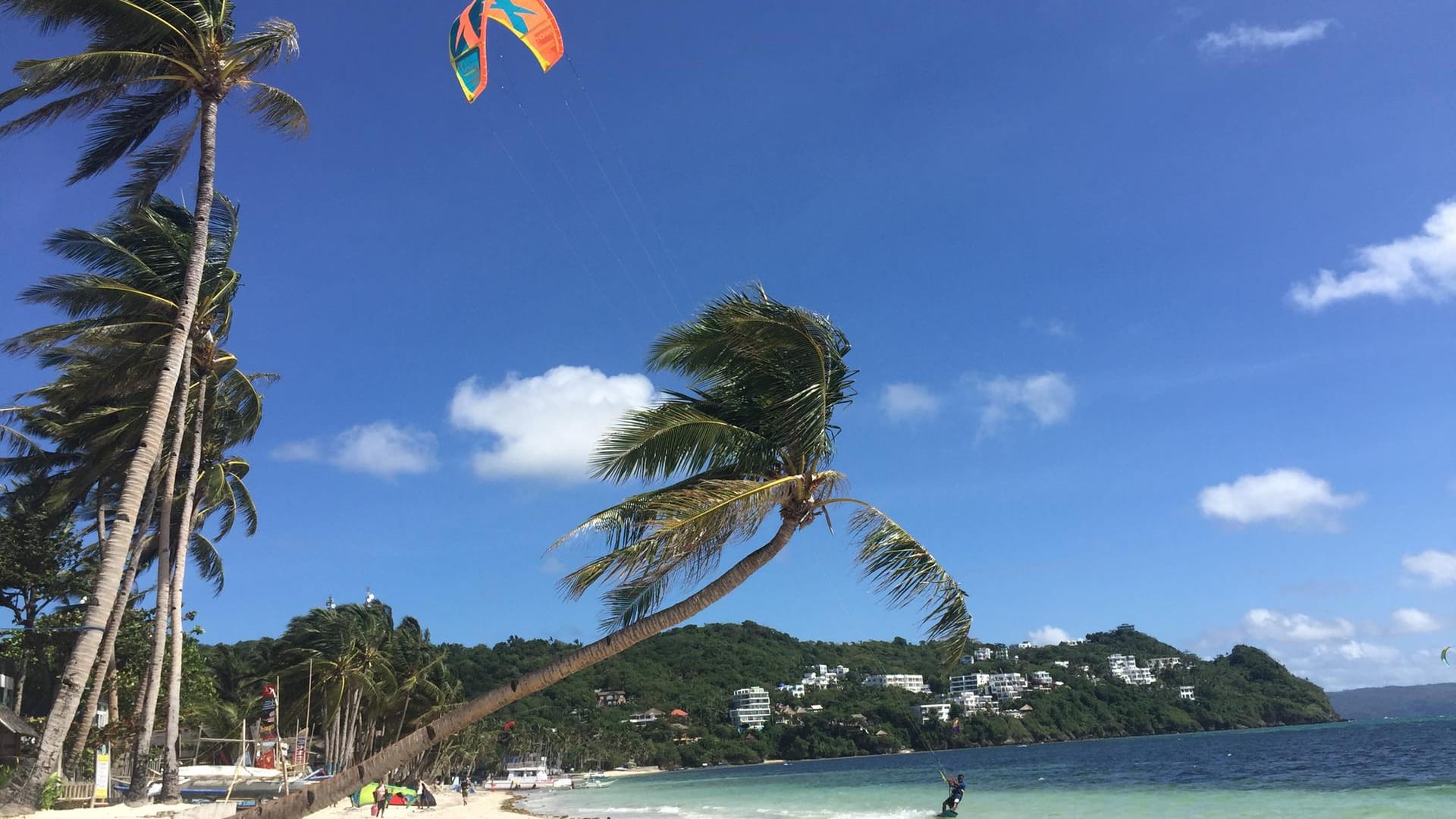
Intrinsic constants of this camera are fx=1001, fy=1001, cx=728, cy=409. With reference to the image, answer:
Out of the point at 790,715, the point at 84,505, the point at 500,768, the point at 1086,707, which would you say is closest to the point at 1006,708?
the point at 1086,707

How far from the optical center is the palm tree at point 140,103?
11.6 m

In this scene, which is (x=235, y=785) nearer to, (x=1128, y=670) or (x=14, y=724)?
(x=14, y=724)

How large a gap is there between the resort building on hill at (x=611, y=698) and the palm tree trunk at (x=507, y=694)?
11008 cm

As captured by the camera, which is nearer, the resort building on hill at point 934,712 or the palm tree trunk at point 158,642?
the palm tree trunk at point 158,642

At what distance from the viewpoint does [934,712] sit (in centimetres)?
11094

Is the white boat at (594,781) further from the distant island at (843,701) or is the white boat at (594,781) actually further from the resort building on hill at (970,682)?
the resort building on hill at (970,682)

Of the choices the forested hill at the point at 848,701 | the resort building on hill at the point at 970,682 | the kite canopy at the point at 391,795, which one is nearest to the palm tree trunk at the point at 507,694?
the kite canopy at the point at 391,795

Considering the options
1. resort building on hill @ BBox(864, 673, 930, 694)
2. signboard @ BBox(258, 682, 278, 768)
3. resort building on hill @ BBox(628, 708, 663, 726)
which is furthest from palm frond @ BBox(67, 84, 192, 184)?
resort building on hill @ BBox(864, 673, 930, 694)

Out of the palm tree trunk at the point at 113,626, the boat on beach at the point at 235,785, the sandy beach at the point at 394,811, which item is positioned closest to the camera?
the sandy beach at the point at 394,811

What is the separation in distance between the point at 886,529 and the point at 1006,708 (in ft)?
407

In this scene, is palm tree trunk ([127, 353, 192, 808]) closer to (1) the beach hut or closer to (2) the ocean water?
(1) the beach hut

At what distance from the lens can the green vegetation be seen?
10225cm

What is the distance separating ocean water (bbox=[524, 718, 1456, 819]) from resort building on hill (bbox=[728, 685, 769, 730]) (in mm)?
24538

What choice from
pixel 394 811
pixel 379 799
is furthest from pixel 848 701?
pixel 379 799
